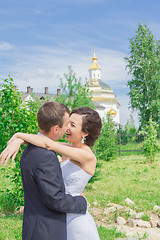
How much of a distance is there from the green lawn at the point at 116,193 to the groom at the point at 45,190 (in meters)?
2.89

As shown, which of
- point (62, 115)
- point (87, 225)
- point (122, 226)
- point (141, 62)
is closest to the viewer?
point (62, 115)

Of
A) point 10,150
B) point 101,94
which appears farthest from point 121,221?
point 101,94

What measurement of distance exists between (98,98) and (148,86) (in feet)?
104

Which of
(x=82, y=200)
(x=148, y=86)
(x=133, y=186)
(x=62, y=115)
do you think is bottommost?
(x=133, y=186)

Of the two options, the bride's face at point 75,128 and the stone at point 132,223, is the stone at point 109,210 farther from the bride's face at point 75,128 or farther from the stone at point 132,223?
the bride's face at point 75,128

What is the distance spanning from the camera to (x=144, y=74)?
2727cm

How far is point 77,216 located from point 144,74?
86.3ft

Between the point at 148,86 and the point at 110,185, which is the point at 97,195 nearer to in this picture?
the point at 110,185

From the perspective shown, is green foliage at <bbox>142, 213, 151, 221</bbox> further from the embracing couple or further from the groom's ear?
the groom's ear

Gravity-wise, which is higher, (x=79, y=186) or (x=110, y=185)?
(x=79, y=186)

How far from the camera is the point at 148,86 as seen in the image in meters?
28.0

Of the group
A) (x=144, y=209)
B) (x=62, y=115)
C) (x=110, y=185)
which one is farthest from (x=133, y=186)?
(x=62, y=115)

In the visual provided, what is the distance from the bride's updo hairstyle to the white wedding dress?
33 cm

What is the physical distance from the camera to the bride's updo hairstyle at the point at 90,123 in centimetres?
267
